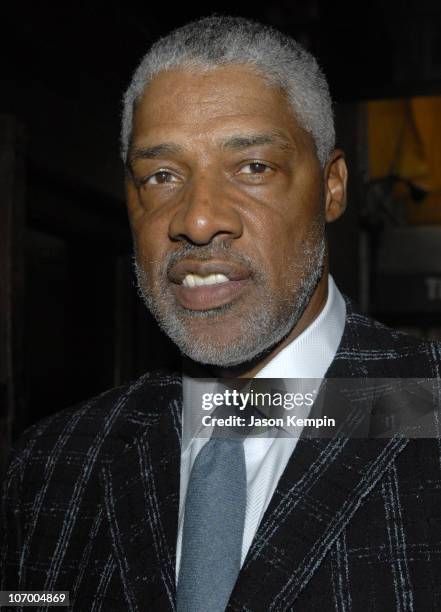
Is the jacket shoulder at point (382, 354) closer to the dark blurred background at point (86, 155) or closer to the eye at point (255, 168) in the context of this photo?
the eye at point (255, 168)

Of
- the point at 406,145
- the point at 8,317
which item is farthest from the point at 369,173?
the point at 8,317

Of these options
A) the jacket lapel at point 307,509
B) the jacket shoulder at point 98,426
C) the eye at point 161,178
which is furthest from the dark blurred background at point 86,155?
the jacket lapel at point 307,509

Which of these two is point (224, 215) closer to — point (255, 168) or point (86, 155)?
point (255, 168)

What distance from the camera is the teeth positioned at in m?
1.20

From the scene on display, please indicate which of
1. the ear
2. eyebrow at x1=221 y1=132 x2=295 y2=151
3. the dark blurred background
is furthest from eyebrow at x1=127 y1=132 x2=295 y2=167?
the dark blurred background

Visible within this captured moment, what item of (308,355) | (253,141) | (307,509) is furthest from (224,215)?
(307,509)

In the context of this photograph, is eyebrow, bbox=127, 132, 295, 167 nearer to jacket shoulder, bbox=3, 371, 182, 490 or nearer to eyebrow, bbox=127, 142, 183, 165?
eyebrow, bbox=127, 142, 183, 165

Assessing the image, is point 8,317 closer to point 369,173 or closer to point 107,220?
point 107,220

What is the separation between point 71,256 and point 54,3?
4.03ft

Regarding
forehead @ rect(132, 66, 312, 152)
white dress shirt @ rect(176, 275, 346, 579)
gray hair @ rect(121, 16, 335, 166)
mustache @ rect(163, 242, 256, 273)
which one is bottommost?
white dress shirt @ rect(176, 275, 346, 579)

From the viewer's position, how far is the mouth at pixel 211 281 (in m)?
1.19

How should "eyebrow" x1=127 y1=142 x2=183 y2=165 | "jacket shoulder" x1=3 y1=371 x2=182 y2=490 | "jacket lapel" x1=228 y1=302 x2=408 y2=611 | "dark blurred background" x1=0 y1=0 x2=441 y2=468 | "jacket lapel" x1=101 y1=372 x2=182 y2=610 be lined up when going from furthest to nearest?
"dark blurred background" x1=0 y1=0 x2=441 y2=468, "jacket shoulder" x1=3 y1=371 x2=182 y2=490, "eyebrow" x1=127 y1=142 x2=183 y2=165, "jacket lapel" x1=101 y1=372 x2=182 y2=610, "jacket lapel" x1=228 y1=302 x2=408 y2=611

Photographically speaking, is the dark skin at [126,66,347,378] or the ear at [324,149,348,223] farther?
the ear at [324,149,348,223]

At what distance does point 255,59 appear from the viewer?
126 cm
